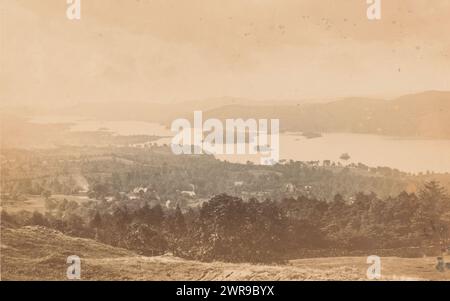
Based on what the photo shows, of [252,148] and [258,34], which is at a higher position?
[258,34]

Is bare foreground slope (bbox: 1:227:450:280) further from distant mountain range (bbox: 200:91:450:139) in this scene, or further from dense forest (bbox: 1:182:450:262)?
distant mountain range (bbox: 200:91:450:139)

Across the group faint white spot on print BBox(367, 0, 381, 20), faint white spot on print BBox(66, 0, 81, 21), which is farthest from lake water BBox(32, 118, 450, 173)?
faint white spot on print BBox(367, 0, 381, 20)

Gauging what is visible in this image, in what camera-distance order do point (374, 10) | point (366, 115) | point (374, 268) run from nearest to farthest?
point (374, 10), point (374, 268), point (366, 115)

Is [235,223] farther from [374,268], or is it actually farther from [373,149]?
[373,149]

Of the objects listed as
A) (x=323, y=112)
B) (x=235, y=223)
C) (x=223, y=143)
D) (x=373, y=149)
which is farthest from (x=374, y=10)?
(x=235, y=223)

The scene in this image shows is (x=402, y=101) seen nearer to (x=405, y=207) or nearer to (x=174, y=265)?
(x=405, y=207)

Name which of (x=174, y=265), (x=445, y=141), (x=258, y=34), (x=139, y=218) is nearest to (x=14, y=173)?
(x=139, y=218)
